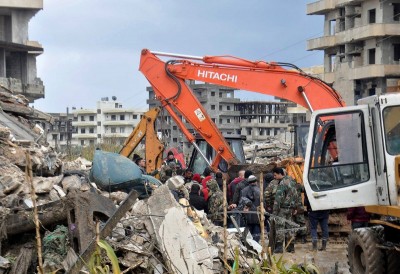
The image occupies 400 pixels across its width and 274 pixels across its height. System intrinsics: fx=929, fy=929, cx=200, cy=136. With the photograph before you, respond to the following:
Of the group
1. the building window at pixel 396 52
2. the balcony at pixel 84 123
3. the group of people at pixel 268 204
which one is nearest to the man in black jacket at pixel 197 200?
the group of people at pixel 268 204

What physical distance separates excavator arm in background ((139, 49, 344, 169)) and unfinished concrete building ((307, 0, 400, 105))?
1411 inches

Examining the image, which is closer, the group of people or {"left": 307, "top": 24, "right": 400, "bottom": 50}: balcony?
the group of people

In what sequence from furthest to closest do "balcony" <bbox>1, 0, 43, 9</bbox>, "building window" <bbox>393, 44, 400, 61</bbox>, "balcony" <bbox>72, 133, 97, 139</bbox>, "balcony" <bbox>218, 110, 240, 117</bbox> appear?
"balcony" <bbox>72, 133, 97, 139</bbox>
"balcony" <bbox>218, 110, 240, 117</bbox>
"building window" <bbox>393, 44, 400, 61</bbox>
"balcony" <bbox>1, 0, 43, 9</bbox>

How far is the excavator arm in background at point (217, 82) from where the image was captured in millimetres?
22031

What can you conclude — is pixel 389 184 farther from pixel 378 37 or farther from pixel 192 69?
pixel 378 37

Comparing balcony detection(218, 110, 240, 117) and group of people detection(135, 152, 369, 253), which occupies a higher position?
balcony detection(218, 110, 240, 117)

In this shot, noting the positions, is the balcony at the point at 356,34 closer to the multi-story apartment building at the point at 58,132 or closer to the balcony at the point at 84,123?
the multi-story apartment building at the point at 58,132

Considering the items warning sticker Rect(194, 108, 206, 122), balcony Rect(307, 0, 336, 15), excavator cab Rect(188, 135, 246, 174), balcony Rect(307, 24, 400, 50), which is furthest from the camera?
balcony Rect(307, 0, 336, 15)

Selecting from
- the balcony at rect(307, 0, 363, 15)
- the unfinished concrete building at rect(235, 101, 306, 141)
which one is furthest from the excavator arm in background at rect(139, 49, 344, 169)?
the unfinished concrete building at rect(235, 101, 306, 141)

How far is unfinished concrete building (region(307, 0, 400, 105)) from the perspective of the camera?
6103 centimetres

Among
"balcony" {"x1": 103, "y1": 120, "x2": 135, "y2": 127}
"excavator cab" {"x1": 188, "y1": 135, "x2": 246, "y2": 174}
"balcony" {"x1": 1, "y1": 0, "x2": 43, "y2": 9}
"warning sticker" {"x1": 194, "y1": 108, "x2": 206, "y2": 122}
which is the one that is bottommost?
"excavator cab" {"x1": 188, "y1": 135, "x2": 246, "y2": 174}

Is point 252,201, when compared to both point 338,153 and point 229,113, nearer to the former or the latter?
point 338,153

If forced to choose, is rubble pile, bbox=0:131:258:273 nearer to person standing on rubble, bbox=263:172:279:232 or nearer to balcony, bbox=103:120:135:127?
person standing on rubble, bbox=263:172:279:232

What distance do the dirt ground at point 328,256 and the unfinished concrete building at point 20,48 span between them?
34.0 m
